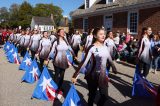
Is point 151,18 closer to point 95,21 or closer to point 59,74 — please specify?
point 95,21

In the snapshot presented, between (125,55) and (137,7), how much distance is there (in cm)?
563

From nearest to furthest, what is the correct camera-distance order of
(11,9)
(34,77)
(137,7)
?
(34,77), (137,7), (11,9)

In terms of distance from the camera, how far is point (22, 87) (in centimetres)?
1008

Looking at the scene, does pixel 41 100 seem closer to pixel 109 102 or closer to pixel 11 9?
pixel 109 102

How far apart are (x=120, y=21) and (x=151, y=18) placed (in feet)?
13.9

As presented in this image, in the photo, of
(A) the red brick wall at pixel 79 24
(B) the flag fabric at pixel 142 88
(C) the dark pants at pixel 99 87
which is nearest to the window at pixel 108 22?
(A) the red brick wall at pixel 79 24

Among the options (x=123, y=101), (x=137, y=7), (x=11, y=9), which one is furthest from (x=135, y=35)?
(x=11, y=9)

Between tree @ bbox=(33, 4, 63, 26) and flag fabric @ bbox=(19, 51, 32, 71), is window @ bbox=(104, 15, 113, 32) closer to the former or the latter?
flag fabric @ bbox=(19, 51, 32, 71)

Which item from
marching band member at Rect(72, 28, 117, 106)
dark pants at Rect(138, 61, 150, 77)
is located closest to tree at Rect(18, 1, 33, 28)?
dark pants at Rect(138, 61, 150, 77)

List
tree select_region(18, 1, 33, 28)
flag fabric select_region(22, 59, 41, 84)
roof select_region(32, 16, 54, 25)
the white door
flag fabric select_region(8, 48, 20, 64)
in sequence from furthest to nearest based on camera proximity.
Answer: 1. roof select_region(32, 16, 54, 25)
2. tree select_region(18, 1, 33, 28)
3. the white door
4. flag fabric select_region(8, 48, 20, 64)
5. flag fabric select_region(22, 59, 41, 84)

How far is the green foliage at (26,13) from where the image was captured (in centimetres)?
9844

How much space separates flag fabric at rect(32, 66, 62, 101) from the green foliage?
87.4 m

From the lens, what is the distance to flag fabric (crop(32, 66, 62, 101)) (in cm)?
845

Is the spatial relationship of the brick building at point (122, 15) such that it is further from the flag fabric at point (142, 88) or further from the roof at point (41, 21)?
the roof at point (41, 21)
